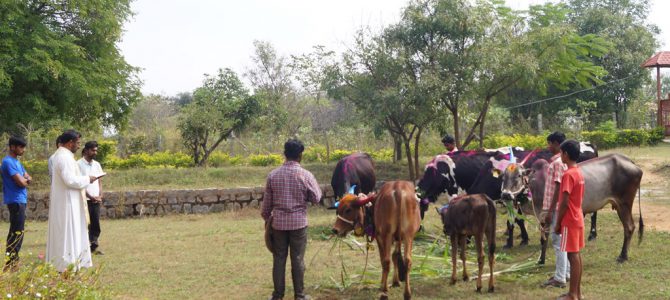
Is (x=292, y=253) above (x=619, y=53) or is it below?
below

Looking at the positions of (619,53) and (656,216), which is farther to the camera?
(619,53)

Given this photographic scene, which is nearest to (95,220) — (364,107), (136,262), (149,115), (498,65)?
(136,262)

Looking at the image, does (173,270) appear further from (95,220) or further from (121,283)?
(95,220)

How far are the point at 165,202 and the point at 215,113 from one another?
5067 mm

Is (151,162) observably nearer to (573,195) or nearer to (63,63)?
(63,63)

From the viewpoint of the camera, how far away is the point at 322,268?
336 inches

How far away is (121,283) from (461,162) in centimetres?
630

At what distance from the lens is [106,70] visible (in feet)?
57.1

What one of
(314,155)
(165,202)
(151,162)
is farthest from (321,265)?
(151,162)

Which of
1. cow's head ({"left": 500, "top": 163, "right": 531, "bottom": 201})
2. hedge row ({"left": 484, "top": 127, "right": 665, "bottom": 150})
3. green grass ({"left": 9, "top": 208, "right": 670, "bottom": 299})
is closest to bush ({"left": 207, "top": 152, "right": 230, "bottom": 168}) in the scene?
green grass ({"left": 9, "top": 208, "right": 670, "bottom": 299})

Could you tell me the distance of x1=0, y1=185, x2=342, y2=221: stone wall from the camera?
15336mm

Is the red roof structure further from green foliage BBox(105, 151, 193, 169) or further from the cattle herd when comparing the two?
green foliage BBox(105, 151, 193, 169)

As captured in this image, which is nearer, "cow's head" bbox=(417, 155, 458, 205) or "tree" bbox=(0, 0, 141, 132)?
"cow's head" bbox=(417, 155, 458, 205)

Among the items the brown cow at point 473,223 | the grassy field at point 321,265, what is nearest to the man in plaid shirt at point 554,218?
the grassy field at point 321,265
